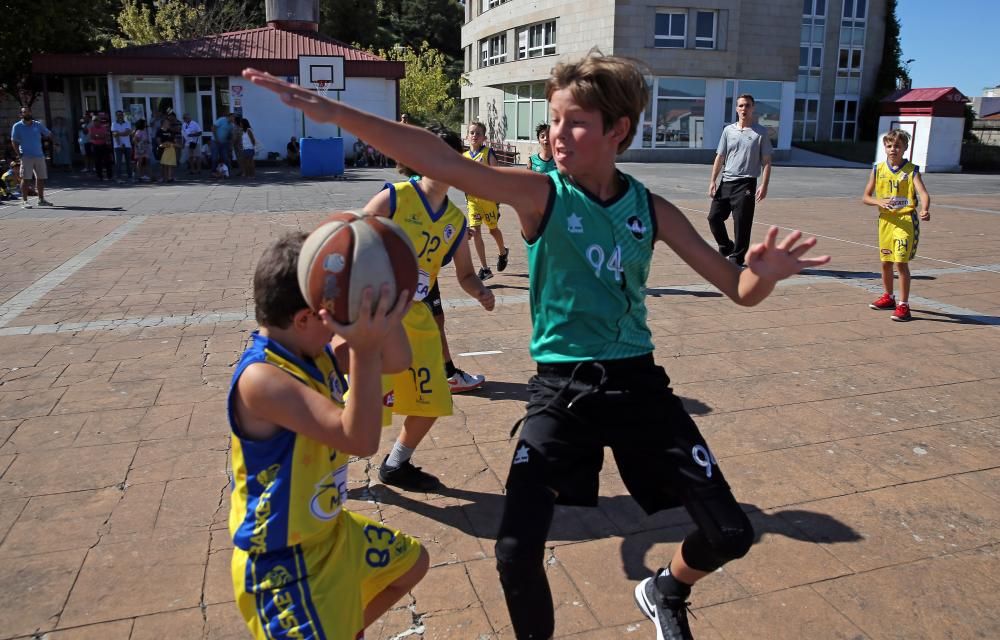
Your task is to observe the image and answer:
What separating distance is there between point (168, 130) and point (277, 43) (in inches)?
406

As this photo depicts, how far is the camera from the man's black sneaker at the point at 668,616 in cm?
278

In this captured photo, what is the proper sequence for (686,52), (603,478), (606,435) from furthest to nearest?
(686,52) → (603,478) → (606,435)

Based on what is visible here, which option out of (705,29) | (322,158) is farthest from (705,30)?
(322,158)

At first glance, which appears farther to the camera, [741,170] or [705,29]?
[705,29]

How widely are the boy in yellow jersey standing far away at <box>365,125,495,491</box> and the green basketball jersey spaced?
1.40 metres

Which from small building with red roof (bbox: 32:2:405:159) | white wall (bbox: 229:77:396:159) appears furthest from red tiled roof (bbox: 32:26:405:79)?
white wall (bbox: 229:77:396:159)

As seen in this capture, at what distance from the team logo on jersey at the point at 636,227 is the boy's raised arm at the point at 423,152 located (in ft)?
0.98

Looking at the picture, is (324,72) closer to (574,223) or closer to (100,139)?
(100,139)

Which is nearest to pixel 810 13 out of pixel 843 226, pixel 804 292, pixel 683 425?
pixel 843 226

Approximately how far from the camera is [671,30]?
35969 mm

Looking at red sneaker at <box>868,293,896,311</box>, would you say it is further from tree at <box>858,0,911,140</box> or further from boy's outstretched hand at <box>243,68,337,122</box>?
tree at <box>858,0,911,140</box>

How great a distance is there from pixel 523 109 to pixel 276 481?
43160 millimetres

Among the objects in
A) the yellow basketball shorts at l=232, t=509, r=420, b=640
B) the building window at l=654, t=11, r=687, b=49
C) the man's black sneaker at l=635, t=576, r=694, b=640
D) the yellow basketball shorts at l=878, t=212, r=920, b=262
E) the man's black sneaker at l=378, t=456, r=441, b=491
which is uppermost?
the building window at l=654, t=11, r=687, b=49

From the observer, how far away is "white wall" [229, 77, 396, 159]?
30.5 m
